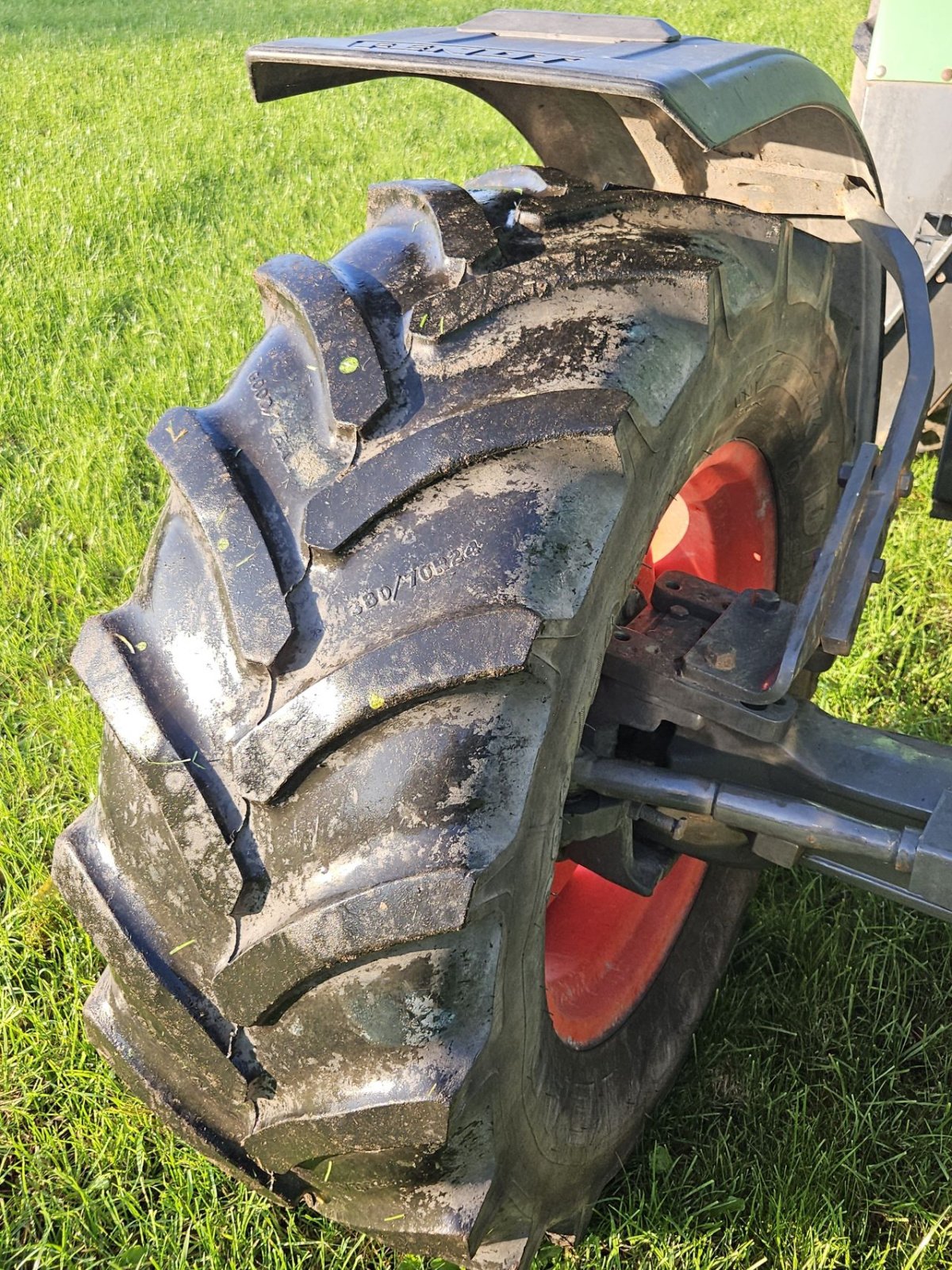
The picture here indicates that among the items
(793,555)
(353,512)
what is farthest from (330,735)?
(793,555)

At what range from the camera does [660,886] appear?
1895 mm

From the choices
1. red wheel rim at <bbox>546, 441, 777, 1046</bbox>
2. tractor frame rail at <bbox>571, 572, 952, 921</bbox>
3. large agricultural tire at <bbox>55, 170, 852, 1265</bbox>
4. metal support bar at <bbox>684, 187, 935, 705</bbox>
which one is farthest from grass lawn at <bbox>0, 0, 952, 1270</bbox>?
metal support bar at <bbox>684, 187, 935, 705</bbox>

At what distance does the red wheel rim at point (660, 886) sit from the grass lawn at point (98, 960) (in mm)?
233

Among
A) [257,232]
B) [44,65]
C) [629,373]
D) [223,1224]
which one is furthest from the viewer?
[44,65]

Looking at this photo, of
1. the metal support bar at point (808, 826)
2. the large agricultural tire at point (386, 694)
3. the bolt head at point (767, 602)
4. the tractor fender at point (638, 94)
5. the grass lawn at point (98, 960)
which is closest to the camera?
the large agricultural tire at point (386, 694)

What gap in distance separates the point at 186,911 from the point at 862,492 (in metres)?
0.96

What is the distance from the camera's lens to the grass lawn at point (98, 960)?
1676 millimetres

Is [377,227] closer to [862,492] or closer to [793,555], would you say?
[862,492]

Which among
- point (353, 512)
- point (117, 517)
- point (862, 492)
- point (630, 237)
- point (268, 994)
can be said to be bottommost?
point (117, 517)

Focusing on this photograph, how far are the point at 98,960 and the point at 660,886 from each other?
3.04 ft

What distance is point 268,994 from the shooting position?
3.73 feet

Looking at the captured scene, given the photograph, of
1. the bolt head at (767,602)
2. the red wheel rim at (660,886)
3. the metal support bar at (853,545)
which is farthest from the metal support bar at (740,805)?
the red wheel rim at (660,886)

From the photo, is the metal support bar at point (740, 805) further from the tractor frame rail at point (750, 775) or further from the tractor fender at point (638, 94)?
the tractor fender at point (638, 94)

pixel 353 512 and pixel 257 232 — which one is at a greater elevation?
pixel 353 512
